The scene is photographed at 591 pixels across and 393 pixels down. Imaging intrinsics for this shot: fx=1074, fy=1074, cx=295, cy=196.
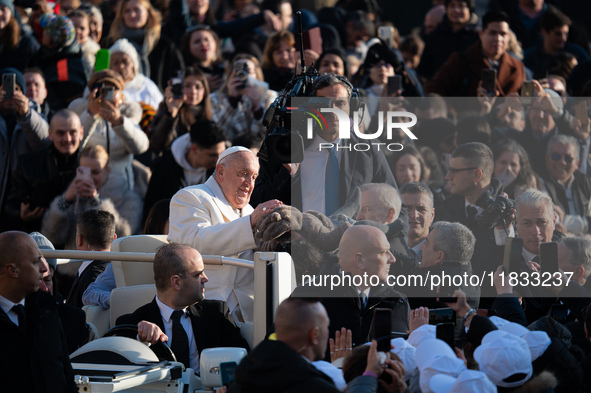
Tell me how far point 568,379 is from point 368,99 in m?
5.22

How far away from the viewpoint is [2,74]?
9641 mm

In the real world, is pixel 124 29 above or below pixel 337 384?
above

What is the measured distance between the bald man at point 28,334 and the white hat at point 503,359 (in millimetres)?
1893

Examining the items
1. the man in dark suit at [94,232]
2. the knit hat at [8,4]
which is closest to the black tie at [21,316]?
the man in dark suit at [94,232]

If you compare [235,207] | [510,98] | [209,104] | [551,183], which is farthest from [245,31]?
[235,207]

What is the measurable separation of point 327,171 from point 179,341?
1580mm

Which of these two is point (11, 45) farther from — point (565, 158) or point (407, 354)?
point (407, 354)

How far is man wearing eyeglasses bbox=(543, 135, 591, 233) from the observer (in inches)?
345

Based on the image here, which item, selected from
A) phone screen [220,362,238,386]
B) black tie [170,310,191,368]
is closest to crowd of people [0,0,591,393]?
black tie [170,310,191,368]

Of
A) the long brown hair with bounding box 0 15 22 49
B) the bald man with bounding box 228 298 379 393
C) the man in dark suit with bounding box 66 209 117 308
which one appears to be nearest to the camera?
the bald man with bounding box 228 298 379 393

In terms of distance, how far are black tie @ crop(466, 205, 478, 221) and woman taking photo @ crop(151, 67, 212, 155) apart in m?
3.36

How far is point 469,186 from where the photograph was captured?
7.34 meters

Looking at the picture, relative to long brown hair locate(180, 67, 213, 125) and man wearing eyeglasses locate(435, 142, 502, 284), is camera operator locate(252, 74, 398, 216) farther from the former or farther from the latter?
long brown hair locate(180, 67, 213, 125)

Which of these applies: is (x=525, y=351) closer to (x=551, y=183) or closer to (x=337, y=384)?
(x=337, y=384)
